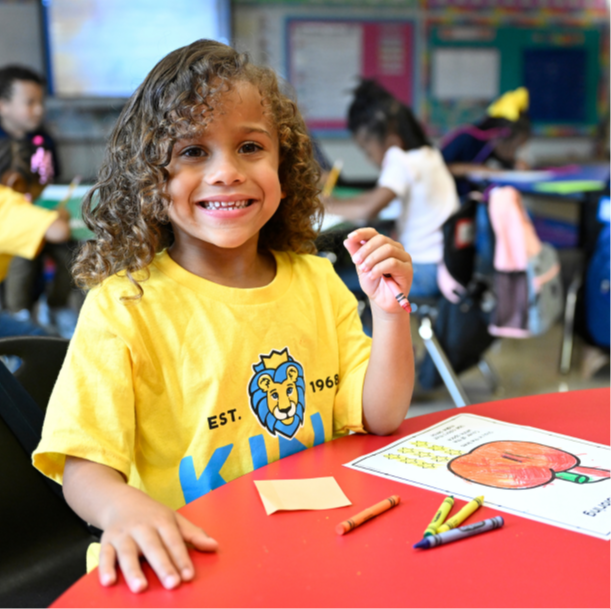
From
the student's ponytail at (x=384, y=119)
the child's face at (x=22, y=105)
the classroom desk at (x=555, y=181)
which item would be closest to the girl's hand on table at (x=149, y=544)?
the student's ponytail at (x=384, y=119)

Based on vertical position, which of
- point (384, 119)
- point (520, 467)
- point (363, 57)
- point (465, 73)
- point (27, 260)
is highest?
point (363, 57)

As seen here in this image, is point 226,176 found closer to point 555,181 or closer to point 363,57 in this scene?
point 555,181

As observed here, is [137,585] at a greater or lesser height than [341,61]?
lesser

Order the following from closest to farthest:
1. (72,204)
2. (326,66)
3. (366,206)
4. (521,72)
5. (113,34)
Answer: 1. (366,206)
2. (72,204)
3. (113,34)
4. (326,66)
5. (521,72)

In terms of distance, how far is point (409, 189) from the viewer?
2768 millimetres

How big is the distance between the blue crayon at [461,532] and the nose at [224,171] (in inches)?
18.4

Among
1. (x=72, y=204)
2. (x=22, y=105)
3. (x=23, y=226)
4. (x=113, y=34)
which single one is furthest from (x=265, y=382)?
(x=113, y=34)

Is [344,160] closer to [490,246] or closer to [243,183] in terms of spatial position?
[490,246]

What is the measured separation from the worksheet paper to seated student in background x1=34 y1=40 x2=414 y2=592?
9cm

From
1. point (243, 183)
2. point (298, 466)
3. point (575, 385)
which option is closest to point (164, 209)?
point (243, 183)

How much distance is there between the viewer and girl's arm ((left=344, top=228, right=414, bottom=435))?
81 cm

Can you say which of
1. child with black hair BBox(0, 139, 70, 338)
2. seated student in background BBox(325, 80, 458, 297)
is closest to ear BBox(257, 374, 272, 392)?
child with black hair BBox(0, 139, 70, 338)

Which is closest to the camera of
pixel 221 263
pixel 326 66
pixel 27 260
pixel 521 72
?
pixel 221 263

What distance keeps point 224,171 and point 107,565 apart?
47cm
